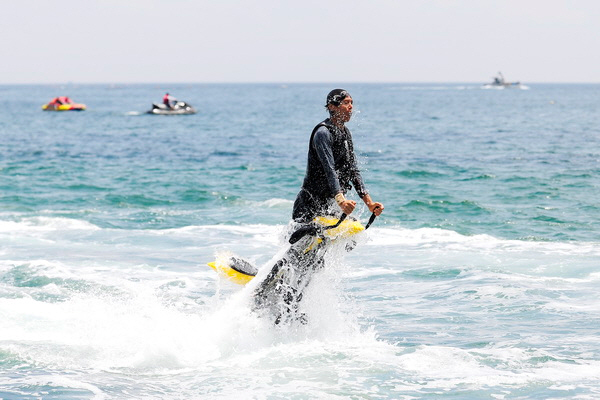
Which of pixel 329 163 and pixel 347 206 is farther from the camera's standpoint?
pixel 329 163

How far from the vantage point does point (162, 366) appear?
833 centimetres

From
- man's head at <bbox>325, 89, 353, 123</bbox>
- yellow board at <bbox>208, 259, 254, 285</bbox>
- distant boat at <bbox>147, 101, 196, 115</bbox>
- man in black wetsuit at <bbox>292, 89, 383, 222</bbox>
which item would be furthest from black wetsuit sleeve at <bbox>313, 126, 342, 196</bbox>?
distant boat at <bbox>147, 101, 196, 115</bbox>

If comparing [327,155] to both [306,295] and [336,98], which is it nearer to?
[336,98]

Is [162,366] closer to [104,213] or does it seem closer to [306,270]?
[306,270]

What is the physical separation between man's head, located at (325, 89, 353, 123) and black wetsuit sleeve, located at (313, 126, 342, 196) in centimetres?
20

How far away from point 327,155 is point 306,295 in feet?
5.15

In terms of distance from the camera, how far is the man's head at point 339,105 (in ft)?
27.7

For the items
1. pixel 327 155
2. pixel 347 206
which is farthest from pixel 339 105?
pixel 347 206

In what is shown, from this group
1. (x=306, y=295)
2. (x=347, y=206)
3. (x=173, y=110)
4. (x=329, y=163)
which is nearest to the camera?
(x=347, y=206)

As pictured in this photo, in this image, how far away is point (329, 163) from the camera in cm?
832

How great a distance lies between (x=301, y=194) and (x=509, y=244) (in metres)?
7.79

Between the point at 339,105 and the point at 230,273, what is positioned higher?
the point at 339,105

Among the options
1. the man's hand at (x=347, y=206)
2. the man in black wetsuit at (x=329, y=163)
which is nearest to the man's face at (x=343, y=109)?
the man in black wetsuit at (x=329, y=163)

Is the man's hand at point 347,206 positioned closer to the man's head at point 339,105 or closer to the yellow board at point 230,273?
the man's head at point 339,105
